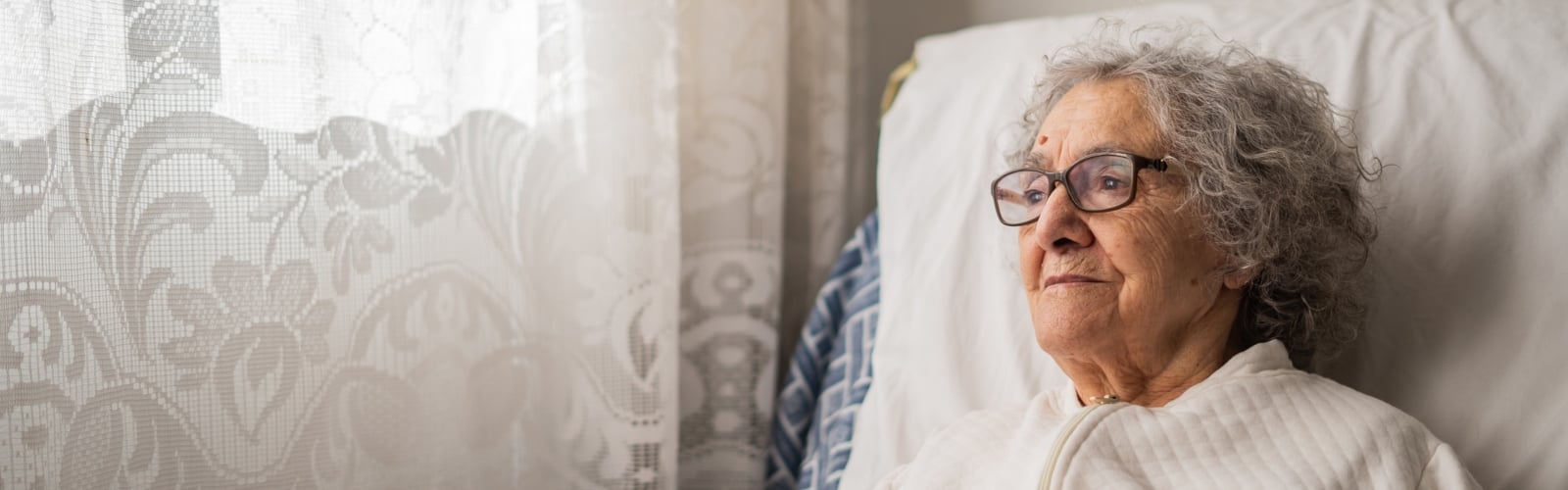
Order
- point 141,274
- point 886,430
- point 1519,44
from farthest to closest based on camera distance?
point 886,430, point 1519,44, point 141,274

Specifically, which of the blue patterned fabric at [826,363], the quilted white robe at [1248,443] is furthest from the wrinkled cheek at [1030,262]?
the blue patterned fabric at [826,363]

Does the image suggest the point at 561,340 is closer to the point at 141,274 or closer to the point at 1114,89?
the point at 141,274

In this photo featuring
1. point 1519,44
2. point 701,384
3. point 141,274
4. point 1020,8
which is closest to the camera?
point 141,274

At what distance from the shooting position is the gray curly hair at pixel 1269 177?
1.02 metres

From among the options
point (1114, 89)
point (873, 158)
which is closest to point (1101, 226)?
point (1114, 89)

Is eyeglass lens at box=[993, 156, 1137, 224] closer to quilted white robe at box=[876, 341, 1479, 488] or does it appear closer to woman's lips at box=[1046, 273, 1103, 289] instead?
woman's lips at box=[1046, 273, 1103, 289]

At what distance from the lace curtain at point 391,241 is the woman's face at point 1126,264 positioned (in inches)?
23.4

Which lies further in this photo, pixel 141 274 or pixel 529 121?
pixel 529 121

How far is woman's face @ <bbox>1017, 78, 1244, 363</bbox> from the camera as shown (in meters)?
1.02

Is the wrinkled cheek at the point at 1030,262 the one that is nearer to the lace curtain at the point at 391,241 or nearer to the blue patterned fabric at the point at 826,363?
the blue patterned fabric at the point at 826,363

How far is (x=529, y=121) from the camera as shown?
135cm

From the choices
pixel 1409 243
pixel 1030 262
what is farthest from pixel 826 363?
pixel 1409 243

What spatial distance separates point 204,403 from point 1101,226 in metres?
0.92

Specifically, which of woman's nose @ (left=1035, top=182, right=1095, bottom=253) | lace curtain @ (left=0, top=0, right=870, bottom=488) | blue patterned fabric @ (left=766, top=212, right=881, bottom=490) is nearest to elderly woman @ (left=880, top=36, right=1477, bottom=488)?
woman's nose @ (left=1035, top=182, right=1095, bottom=253)
